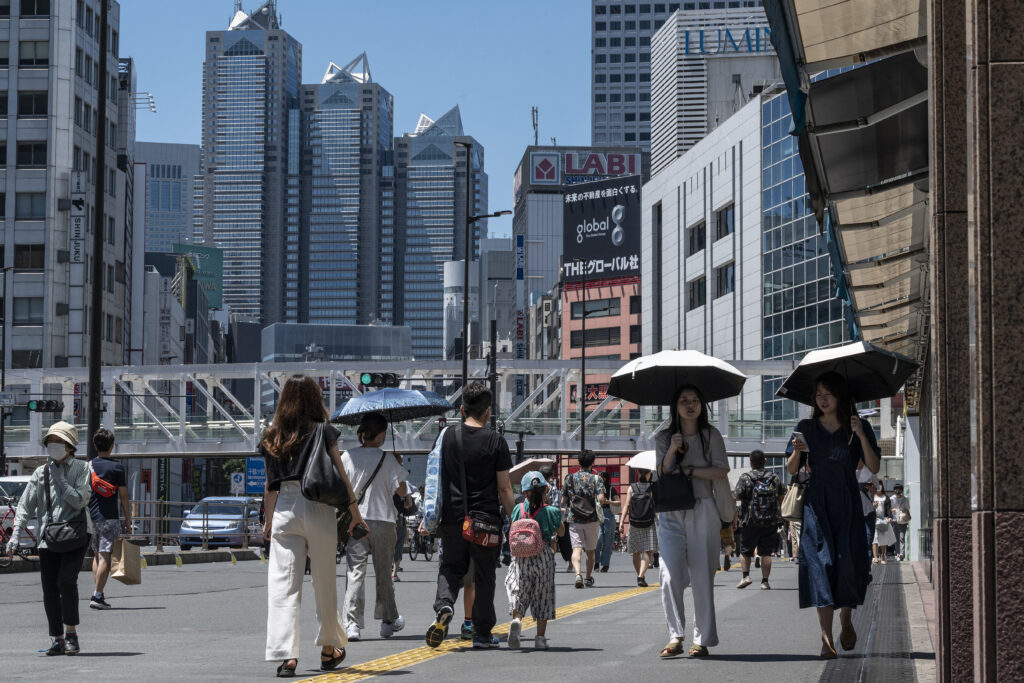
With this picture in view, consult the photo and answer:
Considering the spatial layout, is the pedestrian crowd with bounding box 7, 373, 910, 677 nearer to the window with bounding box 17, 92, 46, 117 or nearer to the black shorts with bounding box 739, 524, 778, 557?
the black shorts with bounding box 739, 524, 778, 557

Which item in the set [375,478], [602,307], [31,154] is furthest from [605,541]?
[602,307]

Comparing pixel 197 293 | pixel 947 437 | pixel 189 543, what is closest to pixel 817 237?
pixel 189 543

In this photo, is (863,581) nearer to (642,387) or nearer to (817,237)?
(642,387)

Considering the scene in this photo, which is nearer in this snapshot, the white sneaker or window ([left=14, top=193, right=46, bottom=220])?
the white sneaker

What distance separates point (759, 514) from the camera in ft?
62.5

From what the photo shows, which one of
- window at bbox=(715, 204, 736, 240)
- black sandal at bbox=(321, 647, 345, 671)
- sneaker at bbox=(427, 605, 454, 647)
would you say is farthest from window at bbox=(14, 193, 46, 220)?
black sandal at bbox=(321, 647, 345, 671)

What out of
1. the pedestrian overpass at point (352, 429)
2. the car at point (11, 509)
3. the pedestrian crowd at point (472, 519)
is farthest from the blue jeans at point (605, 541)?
the pedestrian overpass at point (352, 429)

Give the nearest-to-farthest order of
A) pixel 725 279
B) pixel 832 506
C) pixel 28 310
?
1. pixel 832 506
2. pixel 28 310
3. pixel 725 279

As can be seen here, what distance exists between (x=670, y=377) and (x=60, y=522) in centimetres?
433

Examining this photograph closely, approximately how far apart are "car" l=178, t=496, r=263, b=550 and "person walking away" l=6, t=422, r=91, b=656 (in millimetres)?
25851

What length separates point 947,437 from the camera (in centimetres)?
612

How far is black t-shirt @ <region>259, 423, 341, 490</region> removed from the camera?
27.2 ft

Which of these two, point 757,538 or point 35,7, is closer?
point 757,538

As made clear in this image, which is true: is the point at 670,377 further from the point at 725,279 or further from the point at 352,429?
the point at 725,279
